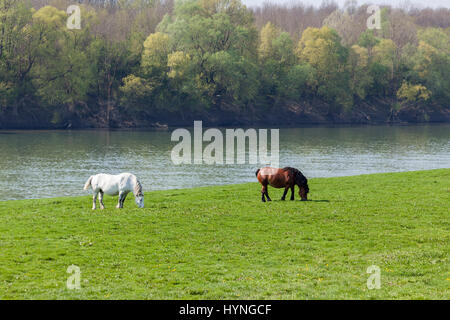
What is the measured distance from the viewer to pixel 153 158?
5781cm

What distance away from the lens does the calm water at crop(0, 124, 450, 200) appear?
135 feet

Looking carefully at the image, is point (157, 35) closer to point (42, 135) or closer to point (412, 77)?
point (42, 135)

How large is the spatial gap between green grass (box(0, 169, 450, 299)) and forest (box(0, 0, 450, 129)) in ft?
249

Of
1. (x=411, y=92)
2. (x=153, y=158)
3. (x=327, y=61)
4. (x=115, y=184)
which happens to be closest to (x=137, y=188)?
(x=115, y=184)

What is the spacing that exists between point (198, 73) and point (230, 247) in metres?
92.4

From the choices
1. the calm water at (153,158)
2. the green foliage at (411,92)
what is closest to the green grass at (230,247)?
the calm water at (153,158)

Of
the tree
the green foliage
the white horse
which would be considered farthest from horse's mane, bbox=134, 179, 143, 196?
the green foliage

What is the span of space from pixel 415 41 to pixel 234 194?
5218 inches

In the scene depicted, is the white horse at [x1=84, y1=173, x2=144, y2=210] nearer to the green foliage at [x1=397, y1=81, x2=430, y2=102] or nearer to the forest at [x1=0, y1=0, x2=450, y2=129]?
the forest at [x1=0, y1=0, x2=450, y2=129]

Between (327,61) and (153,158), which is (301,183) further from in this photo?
(327,61)

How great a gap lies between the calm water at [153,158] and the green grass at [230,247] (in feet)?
49.6

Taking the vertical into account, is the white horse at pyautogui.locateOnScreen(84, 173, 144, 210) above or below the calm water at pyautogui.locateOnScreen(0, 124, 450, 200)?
above

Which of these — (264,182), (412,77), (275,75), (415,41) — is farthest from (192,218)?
(415,41)

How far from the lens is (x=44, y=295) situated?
11.8 m
